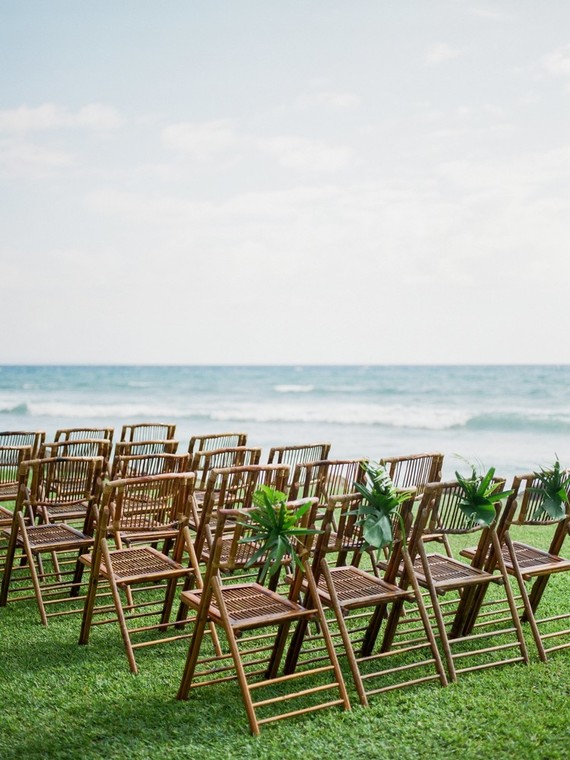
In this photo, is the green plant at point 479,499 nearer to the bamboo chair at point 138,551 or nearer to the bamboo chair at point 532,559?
the bamboo chair at point 532,559

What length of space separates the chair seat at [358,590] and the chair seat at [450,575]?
0.74 feet

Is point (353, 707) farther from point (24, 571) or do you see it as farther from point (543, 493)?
point (24, 571)

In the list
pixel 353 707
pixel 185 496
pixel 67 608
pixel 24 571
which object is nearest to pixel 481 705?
pixel 353 707

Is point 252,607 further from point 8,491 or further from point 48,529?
point 8,491

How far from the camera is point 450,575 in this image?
14.9 feet

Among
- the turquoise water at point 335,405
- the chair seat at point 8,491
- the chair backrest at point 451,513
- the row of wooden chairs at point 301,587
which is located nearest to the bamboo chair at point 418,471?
the row of wooden chairs at point 301,587

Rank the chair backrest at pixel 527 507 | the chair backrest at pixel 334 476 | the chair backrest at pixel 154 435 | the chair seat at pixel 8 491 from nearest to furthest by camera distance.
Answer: the chair backrest at pixel 527 507
the chair backrest at pixel 334 476
the chair seat at pixel 8 491
the chair backrest at pixel 154 435

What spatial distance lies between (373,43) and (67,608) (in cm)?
1780

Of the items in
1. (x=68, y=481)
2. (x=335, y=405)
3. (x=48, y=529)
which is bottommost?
(x=335, y=405)

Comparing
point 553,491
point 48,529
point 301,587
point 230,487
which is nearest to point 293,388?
point 48,529

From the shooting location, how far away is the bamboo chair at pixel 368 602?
3961 mm

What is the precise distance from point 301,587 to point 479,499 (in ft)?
3.53

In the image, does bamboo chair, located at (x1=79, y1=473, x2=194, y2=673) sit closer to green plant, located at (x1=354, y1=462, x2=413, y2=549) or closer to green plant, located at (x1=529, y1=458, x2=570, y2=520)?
green plant, located at (x1=354, y1=462, x2=413, y2=549)

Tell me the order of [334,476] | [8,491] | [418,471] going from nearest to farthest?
[334,476] → [418,471] → [8,491]
